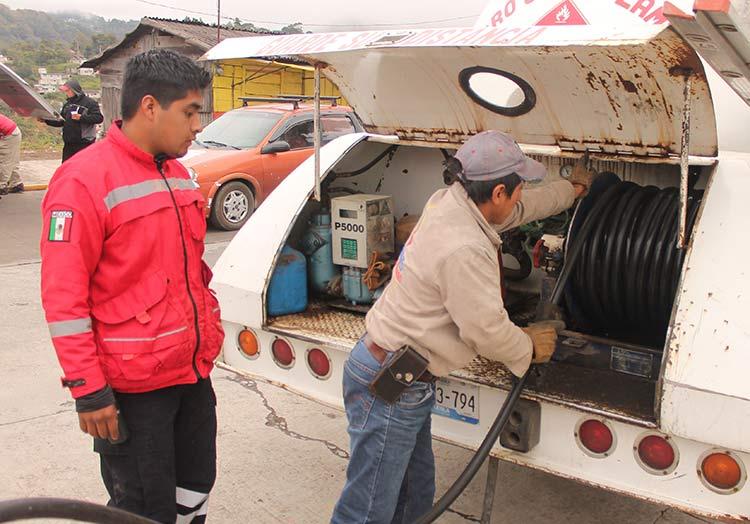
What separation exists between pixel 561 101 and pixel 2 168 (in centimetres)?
1109

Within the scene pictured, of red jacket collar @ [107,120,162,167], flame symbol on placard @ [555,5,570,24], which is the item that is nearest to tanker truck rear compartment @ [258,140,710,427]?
flame symbol on placard @ [555,5,570,24]

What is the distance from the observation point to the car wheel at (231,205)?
10211 millimetres

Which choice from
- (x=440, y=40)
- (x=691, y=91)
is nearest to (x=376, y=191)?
(x=440, y=40)

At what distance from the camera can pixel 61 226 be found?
2.07 metres

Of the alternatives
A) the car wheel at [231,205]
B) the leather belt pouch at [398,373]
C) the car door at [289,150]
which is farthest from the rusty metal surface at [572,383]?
the car door at [289,150]

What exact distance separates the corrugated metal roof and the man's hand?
68.3 ft

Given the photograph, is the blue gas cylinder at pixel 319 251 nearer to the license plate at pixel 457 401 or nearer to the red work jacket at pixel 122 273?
the license plate at pixel 457 401

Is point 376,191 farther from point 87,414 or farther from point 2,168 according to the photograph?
point 2,168

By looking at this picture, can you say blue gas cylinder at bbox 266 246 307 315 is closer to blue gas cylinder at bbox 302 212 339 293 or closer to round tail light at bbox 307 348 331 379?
blue gas cylinder at bbox 302 212 339 293

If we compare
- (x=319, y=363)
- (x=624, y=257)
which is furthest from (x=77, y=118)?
(x=624, y=257)

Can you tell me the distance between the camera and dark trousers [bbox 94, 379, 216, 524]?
2285mm

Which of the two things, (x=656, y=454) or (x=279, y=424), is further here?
(x=279, y=424)

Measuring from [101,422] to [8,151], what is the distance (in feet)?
36.7

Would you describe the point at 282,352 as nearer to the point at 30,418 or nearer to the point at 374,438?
the point at 374,438
